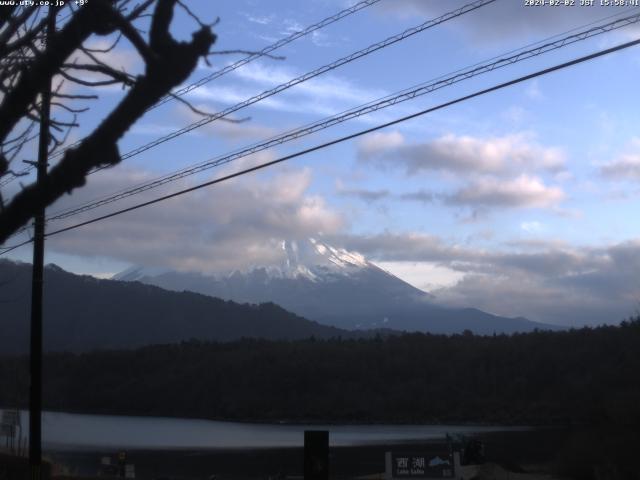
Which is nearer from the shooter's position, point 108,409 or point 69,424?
point 69,424

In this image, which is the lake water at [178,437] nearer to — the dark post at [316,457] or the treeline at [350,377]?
the treeline at [350,377]

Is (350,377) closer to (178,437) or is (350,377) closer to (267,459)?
(178,437)

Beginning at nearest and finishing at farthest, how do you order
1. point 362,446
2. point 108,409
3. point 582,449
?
1. point 582,449
2. point 362,446
3. point 108,409

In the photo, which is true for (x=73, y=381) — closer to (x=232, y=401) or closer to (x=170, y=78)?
(x=232, y=401)

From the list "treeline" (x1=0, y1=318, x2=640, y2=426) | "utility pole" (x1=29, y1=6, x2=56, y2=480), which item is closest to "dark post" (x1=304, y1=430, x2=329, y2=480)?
"utility pole" (x1=29, y1=6, x2=56, y2=480)

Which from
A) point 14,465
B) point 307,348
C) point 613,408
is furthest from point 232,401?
point 14,465
